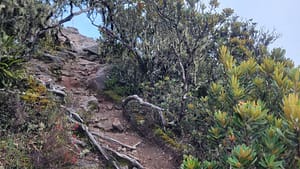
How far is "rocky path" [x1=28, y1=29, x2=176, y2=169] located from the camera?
538 cm

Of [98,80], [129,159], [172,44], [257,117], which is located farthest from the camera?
[98,80]

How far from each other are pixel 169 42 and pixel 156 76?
0.76m

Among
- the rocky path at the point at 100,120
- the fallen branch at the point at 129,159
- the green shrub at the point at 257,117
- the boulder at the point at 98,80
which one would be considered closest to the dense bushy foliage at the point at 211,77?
the green shrub at the point at 257,117

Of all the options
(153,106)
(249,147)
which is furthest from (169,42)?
(249,147)

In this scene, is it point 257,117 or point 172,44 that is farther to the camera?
point 172,44

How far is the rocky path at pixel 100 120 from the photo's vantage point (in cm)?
538

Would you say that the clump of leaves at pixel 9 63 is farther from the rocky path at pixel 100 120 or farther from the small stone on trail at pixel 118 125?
the small stone on trail at pixel 118 125

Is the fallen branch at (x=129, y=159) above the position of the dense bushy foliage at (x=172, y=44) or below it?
below

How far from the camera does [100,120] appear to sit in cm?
637

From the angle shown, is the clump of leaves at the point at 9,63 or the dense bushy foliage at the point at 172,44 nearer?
the clump of leaves at the point at 9,63

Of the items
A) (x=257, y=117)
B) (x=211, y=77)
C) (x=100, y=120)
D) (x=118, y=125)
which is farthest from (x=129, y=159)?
(x=257, y=117)

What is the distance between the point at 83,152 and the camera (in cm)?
491

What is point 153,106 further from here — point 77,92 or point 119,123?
point 77,92

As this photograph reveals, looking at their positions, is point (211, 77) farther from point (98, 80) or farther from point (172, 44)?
point (98, 80)
